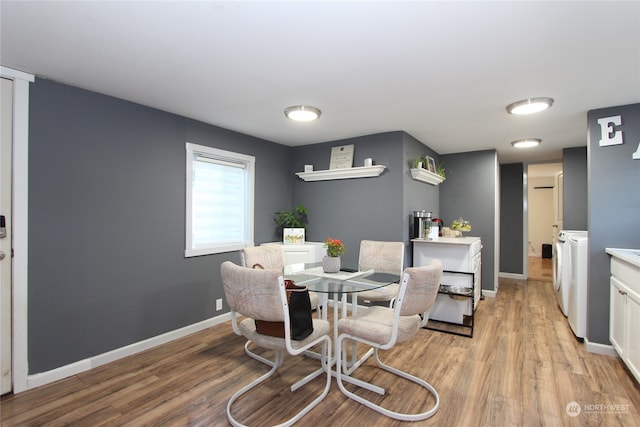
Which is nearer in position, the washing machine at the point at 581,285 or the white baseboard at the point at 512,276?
the washing machine at the point at 581,285

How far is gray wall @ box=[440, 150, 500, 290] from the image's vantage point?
4812 mm

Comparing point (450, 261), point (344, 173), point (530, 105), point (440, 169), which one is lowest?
point (450, 261)

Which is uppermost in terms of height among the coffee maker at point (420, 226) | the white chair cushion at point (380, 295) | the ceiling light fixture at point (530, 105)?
the ceiling light fixture at point (530, 105)

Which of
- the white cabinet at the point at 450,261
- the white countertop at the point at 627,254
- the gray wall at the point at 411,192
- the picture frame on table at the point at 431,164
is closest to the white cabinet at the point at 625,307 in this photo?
the white countertop at the point at 627,254

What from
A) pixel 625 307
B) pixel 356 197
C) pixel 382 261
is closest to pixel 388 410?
pixel 382 261

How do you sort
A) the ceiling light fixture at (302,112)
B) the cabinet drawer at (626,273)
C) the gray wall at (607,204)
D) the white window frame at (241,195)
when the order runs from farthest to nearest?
the white window frame at (241,195) < the ceiling light fixture at (302,112) < the gray wall at (607,204) < the cabinet drawer at (626,273)

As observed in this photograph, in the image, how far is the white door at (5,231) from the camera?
2.13 metres

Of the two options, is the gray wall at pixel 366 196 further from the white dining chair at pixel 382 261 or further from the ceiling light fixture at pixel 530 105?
the ceiling light fixture at pixel 530 105

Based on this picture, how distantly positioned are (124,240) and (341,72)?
2341 millimetres

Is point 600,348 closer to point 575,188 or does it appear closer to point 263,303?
point 575,188

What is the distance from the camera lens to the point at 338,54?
1919mm

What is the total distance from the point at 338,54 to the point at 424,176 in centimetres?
258

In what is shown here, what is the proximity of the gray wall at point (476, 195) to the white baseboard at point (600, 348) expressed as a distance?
76.8 inches

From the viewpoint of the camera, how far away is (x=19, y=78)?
2178mm
